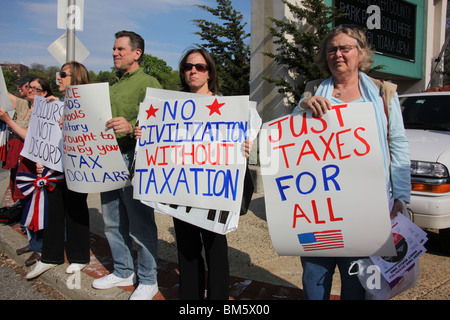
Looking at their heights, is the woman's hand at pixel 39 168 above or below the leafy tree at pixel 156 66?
below

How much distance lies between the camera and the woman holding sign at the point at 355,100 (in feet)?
7.02

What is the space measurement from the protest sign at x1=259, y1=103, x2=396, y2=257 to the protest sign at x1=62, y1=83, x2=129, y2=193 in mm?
1401

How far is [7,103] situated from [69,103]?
129 cm

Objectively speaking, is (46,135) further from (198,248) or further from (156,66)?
(156,66)

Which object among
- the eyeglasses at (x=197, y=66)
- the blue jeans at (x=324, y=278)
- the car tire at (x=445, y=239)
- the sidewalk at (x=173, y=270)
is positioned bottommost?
the sidewalk at (x=173, y=270)

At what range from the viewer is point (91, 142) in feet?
10.3

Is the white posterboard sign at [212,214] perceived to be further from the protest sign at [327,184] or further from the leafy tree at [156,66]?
the leafy tree at [156,66]

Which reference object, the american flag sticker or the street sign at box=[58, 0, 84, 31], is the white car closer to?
the american flag sticker

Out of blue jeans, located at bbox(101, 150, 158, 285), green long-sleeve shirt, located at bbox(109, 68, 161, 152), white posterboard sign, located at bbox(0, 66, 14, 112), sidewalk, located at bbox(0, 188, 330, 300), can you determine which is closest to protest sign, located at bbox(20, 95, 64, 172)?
white posterboard sign, located at bbox(0, 66, 14, 112)

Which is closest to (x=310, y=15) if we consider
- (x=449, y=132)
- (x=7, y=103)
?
(x=449, y=132)

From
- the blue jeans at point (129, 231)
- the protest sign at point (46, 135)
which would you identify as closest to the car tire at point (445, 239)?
the blue jeans at point (129, 231)

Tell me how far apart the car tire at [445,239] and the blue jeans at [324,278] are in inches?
103

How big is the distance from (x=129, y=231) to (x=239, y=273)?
116 centimetres

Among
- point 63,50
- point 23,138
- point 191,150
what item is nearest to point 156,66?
point 63,50
